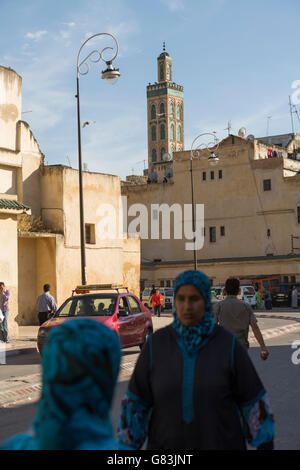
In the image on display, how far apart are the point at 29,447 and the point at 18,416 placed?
8299 millimetres

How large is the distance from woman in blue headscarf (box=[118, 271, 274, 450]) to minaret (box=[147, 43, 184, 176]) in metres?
139

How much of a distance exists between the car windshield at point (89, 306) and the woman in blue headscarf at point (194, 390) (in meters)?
13.4

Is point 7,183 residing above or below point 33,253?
above

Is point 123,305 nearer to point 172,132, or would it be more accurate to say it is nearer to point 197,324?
point 197,324

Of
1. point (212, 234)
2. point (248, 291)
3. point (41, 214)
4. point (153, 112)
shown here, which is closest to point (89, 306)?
point (41, 214)

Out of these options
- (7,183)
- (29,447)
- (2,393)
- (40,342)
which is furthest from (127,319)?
(29,447)

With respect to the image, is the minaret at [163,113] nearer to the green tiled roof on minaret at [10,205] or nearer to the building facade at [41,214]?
the building facade at [41,214]

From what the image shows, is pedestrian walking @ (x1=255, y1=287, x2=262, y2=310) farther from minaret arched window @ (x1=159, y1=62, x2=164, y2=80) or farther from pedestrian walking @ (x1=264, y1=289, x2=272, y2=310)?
minaret arched window @ (x1=159, y1=62, x2=164, y2=80)

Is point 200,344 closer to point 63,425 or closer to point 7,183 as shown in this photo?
point 63,425

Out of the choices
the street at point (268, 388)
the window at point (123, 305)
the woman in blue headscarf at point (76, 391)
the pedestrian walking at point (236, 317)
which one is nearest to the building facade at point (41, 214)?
the street at point (268, 388)

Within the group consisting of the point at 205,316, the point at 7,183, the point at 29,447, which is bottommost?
the point at 29,447

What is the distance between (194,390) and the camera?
3760mm

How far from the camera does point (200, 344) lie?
3.90m
